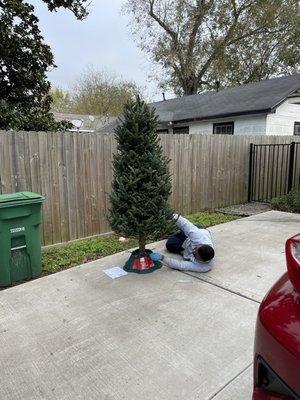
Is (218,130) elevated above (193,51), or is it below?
below

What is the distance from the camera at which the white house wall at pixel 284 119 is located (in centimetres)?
1082

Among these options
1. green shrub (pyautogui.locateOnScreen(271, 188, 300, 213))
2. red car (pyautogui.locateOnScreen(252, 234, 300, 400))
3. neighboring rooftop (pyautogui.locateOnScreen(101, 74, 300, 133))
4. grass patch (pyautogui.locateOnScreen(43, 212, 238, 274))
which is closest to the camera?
red car (pyautogui.locateOnScreen(252, 234, 300, 400))

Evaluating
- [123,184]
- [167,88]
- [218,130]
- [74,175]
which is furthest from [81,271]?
[167,88]

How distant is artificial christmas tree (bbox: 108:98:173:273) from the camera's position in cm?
370

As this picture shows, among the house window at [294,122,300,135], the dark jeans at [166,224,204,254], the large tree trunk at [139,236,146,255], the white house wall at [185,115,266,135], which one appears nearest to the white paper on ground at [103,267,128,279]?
the large tree trunk at [139,236,146,255]

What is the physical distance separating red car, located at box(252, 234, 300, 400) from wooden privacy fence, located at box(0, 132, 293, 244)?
3973mm

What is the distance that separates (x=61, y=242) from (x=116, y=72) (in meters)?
27.3

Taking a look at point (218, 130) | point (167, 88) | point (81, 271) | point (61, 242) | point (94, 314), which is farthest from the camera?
point (167, 88)

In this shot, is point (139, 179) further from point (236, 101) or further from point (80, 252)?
point (236, 101)

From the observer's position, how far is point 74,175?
508 centimetres

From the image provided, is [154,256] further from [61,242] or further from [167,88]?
[167,88]

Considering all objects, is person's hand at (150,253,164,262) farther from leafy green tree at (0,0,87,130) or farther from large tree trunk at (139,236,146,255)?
leafy green tree at (0,0,87,130)

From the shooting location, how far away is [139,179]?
3.69 metres

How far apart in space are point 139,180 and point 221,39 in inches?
850
